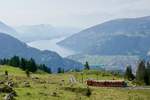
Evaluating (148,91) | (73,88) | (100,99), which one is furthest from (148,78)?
(100,99)

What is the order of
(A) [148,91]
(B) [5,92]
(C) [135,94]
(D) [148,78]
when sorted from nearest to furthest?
(B) [5,92], (C) [135,94], (A) [148,91], (D) [148,78]

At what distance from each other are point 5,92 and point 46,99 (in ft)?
30.7

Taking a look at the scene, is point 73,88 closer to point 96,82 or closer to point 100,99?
point 100,99

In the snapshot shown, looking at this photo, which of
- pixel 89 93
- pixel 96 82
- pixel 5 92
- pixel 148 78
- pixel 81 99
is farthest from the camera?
pixel 148 78

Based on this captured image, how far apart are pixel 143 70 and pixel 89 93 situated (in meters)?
81.1

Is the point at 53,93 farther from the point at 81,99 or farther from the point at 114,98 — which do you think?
the point at 114,98

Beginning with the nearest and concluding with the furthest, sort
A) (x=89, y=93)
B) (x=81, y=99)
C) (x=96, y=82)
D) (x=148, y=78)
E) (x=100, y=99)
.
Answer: (x=81, y=99), (x=100, y=99), (x=89, y=93), (x=96, y=82), (x=148, y=78)

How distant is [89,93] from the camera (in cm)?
11750

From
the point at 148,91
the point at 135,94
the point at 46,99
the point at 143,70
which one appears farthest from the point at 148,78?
the point at 46,99

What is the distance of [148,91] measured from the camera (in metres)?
142

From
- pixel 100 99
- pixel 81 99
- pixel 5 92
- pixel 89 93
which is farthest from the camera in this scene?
pixel 89 93

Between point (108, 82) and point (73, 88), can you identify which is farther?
point (108, 82)

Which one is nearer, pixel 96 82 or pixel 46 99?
pixel 46 99

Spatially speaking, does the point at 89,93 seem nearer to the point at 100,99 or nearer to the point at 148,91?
the point at 100,99
